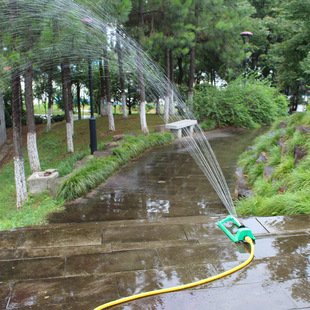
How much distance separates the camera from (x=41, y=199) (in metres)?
7.06

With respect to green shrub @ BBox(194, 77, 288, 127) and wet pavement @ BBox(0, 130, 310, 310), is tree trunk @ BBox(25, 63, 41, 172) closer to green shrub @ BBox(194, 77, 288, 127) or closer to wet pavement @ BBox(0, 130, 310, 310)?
wet pavement @ BBox(0, 130, 310, 310)

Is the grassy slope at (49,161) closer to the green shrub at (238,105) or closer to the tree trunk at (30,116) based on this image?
the tree trunk at (30,116)

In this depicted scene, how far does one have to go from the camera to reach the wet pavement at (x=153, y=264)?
243cm

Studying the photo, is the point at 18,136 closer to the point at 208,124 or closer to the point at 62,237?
the point at 62,237

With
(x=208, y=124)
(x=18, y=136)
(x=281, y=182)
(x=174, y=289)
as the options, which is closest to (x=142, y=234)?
(x=174, y=289)

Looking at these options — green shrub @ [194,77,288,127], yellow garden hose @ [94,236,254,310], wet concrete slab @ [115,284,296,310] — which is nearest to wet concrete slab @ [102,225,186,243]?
yellow garden hose @ [94,236,254,310]

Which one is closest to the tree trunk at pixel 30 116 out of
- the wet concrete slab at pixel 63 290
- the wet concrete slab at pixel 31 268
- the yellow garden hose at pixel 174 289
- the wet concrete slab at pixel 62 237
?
the wet concrete slab at pixel 62 237

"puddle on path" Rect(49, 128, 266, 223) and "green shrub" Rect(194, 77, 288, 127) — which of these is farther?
"green shrub" Rect(194, 77, 288, 127)

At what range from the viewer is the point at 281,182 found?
532cm

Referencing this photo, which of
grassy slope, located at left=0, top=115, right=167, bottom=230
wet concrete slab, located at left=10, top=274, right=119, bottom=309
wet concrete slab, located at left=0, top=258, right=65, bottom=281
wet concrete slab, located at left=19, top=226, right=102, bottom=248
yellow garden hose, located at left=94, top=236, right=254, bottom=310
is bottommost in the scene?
grassy slope, located at left=0, top=115, right=167, bottom=230

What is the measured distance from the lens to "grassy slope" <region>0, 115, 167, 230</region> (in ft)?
17.8

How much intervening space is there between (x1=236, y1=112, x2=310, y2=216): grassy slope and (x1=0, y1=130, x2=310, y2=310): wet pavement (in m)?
0.44

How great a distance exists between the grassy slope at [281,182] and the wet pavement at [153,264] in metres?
0.44

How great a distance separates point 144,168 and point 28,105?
10.9 feet
